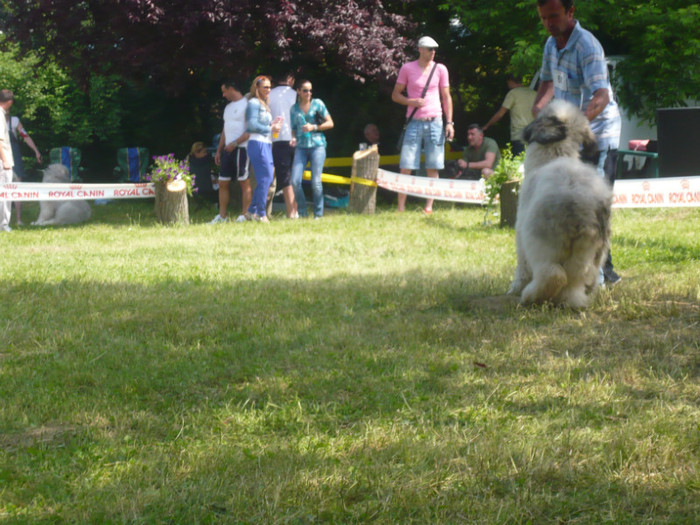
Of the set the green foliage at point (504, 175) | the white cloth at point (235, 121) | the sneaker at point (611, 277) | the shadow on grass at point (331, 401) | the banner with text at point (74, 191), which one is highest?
the white cloth at point (235, 121)

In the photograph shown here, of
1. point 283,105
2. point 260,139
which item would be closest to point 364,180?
point 283,105

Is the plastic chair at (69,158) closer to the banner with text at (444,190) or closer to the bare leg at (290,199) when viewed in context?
the banner with text at (444,190)

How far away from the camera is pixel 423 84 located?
40.7ft

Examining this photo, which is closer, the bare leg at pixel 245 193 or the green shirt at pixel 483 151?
the bare leg at pixel 245 193

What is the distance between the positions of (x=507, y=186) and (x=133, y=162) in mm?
10420

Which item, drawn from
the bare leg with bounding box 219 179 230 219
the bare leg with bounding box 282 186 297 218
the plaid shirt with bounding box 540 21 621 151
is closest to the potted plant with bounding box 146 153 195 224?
the bare leg with bounding box 219 179 230 219

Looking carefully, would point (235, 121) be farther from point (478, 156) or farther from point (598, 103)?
point (598, 103)

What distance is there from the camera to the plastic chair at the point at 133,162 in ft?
59.9

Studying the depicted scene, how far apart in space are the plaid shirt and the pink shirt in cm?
582

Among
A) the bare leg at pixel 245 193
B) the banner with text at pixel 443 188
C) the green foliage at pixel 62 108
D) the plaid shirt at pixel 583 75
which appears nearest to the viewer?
the plaid shirt at pixel 583 75

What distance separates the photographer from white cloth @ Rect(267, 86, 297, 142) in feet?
42.9

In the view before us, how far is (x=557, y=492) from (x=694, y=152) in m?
10.7

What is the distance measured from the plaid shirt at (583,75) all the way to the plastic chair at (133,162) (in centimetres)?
1303

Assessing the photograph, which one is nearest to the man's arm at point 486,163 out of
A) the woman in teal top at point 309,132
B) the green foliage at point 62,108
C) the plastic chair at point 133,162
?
the woman in teal top at point 309,132
